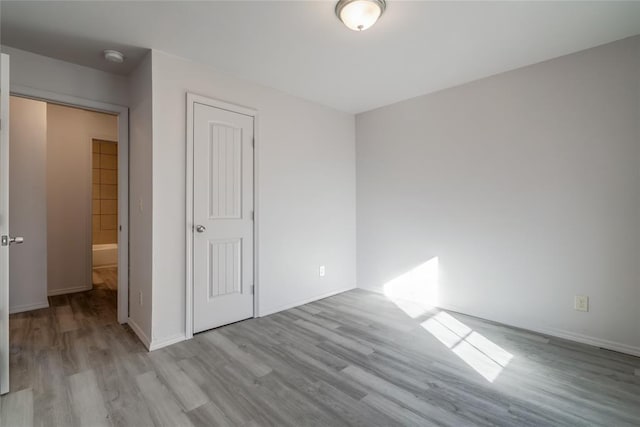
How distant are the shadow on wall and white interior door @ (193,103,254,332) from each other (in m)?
1.80

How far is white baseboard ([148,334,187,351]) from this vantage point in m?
2.38

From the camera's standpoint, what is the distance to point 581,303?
2.51 m

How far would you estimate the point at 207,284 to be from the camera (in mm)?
2742

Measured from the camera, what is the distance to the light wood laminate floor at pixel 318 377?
1.65m

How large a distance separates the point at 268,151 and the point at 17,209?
2.88 meters

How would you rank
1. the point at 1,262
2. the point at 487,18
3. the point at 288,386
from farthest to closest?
the point at 487,18 < the point at 288,386 < the point at 1,262

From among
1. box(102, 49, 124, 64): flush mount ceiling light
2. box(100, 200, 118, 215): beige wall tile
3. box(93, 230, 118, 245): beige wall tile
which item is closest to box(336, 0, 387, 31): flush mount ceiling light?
box(102, 49, 124, 64): flush mount ceiling light

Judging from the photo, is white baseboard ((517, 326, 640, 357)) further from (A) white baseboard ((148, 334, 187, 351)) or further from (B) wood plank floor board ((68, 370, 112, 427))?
(B) wood plank floor board ((68, 370, 112, 427))

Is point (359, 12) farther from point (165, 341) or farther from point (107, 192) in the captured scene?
point (107, 192)

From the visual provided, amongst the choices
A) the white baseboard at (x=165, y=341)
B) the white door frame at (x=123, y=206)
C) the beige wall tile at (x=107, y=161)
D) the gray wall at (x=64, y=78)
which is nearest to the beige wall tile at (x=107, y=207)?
the beige wall tile at (x=107, y=161)

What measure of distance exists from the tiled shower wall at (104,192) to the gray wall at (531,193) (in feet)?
19.4

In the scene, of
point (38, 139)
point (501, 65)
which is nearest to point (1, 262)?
point (38, 139)

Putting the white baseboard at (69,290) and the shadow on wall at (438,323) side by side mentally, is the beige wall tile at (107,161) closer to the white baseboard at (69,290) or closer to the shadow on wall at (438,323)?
the white baseboard at (69,290)

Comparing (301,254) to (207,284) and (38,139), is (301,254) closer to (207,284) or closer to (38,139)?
(207,284)
